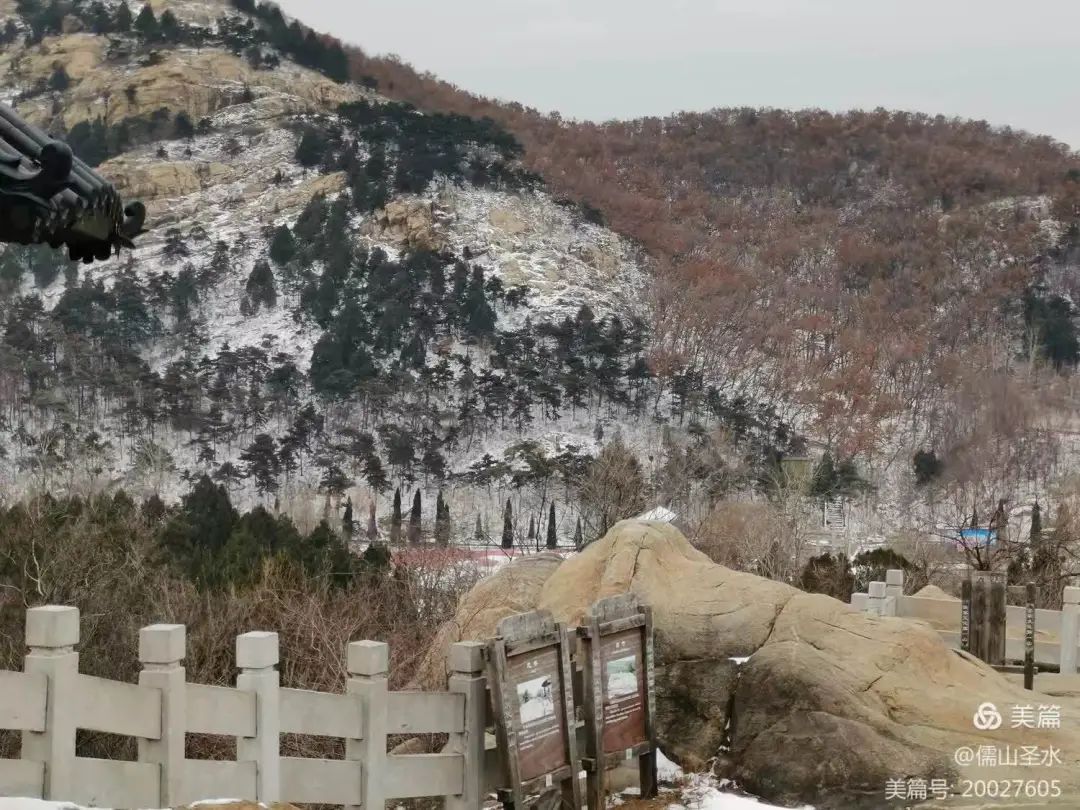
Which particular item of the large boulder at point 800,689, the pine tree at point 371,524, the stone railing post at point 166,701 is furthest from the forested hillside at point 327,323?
the stone railing post at point 166,701

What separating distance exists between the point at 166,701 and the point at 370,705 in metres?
1.30

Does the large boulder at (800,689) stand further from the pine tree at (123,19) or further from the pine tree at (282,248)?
the pine tree at (123,19)

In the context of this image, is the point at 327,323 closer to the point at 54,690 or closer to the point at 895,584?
the point at 895,584

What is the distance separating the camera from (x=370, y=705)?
6.91 m

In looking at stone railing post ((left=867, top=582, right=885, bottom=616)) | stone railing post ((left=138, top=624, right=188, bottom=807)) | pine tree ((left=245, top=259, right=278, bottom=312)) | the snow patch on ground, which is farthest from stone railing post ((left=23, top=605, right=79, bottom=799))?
pine tree ((left=245, top=259, right=278, bottom=312))

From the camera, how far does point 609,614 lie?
8312mm

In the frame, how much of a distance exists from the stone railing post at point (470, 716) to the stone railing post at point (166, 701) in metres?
1.84

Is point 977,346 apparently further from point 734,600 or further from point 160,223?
point 734,600

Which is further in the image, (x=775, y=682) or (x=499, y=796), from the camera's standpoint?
(x=775, y=682)

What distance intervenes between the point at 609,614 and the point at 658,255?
10136 centimetres

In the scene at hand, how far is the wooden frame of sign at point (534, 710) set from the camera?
729 cm

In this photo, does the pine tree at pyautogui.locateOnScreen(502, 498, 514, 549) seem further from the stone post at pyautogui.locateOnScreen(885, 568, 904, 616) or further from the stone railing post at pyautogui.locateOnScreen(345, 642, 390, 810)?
the stone railing post at pyautogui.locateOnScreen(345, 642, 390, 810)

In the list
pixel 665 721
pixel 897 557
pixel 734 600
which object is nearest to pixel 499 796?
pixel 665 721

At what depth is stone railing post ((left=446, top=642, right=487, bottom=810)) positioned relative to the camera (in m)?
7.38
